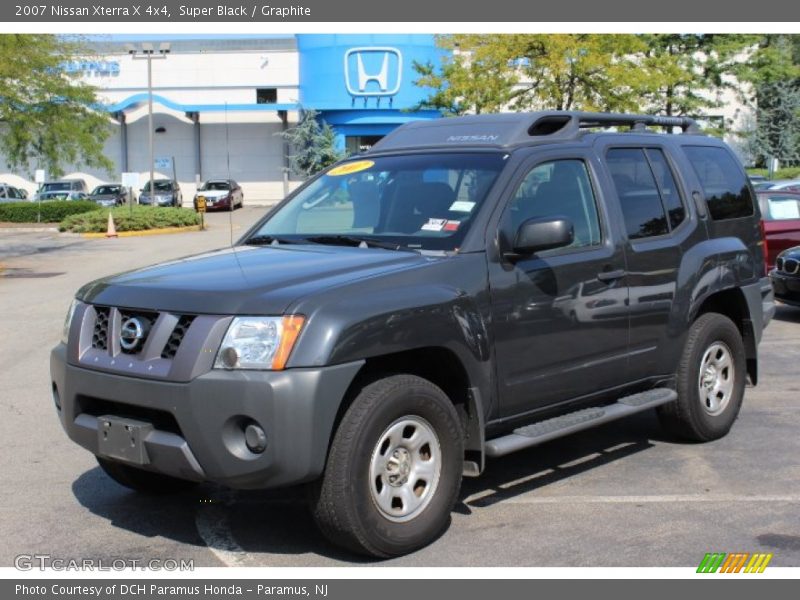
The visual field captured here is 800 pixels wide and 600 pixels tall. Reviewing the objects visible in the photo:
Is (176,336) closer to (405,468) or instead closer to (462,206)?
(405,468)

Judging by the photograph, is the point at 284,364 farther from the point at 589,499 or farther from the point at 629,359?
the point at 629,359

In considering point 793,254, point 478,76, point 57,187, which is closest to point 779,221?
point 793,254

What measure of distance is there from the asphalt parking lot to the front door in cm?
62

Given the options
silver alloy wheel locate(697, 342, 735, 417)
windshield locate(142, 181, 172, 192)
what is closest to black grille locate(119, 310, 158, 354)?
silver alloy wheel locate(697, 342, 735, 417)

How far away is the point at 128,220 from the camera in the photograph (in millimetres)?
32500

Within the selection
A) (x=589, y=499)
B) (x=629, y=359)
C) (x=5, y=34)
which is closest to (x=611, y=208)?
(x=629, y=359)

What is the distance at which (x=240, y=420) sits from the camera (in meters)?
4.35

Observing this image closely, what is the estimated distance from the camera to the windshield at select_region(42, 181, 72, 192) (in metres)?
49.3

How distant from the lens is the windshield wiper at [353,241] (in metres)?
5.37

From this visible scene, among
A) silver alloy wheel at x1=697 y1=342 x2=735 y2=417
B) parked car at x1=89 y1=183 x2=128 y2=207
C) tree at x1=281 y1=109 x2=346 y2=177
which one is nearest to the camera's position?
silver alloy wheel at x1=697 y1=342 x2=735 y2=417

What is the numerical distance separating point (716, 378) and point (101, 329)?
4.19m

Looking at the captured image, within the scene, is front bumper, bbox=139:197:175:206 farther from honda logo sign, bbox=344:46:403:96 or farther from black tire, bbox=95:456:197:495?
black tire, bbox=95:456:197:495

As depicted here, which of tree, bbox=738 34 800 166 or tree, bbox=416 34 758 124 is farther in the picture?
tree, bbox=738 34 800 166

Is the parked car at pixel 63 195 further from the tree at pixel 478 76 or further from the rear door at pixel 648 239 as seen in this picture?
the rear door at pixel 648 239
